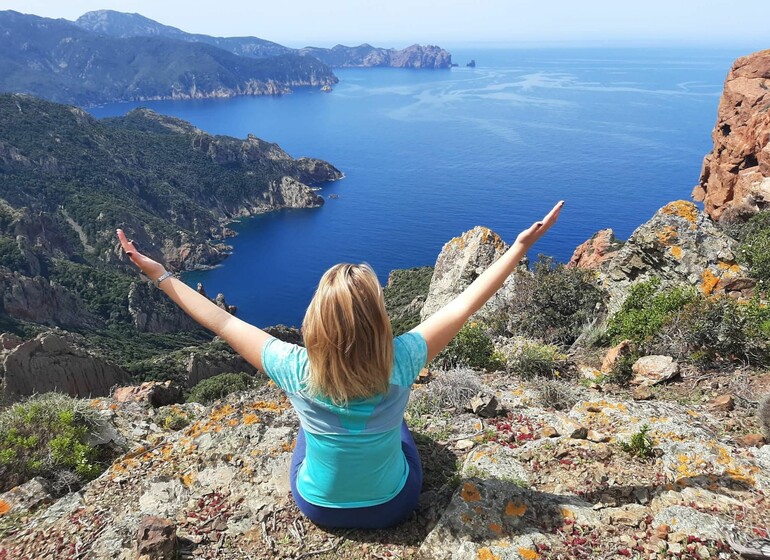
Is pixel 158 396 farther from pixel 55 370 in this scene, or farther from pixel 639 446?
pixel 55 370

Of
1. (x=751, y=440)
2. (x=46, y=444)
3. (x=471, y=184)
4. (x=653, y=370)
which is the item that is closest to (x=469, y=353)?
(x=653, y=370)

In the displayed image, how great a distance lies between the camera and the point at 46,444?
4926 millimetres

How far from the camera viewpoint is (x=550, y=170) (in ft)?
335


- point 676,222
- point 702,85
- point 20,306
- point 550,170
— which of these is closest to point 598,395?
point 676,222

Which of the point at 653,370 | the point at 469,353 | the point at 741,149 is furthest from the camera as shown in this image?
the point at 741,149

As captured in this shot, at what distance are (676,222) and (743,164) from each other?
31120 millimetres

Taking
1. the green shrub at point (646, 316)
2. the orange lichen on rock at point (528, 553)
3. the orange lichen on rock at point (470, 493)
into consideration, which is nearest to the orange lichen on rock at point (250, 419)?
the orange lichen on rock at point (470, 493)

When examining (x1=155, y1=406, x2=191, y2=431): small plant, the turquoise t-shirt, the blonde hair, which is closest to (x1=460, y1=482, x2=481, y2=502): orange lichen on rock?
the turquoise t-shirt

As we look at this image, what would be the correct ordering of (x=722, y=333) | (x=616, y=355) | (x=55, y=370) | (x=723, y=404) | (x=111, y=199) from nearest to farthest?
(x=723, y=404) → (x=722, y=333) → (x=616, y=355) → (x=55, y=370) → (x=111, y=199)

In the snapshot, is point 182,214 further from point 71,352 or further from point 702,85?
point 702,85

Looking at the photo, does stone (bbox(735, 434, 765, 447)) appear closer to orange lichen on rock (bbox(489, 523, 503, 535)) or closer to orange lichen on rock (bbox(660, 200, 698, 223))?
orange lichen on rock (bbox(489, 523, 503, 535))

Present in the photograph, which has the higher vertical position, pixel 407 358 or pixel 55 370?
pixel 407 358

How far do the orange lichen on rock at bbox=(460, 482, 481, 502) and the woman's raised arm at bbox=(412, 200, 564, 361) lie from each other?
1.04 meters

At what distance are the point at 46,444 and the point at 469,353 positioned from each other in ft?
16.8
